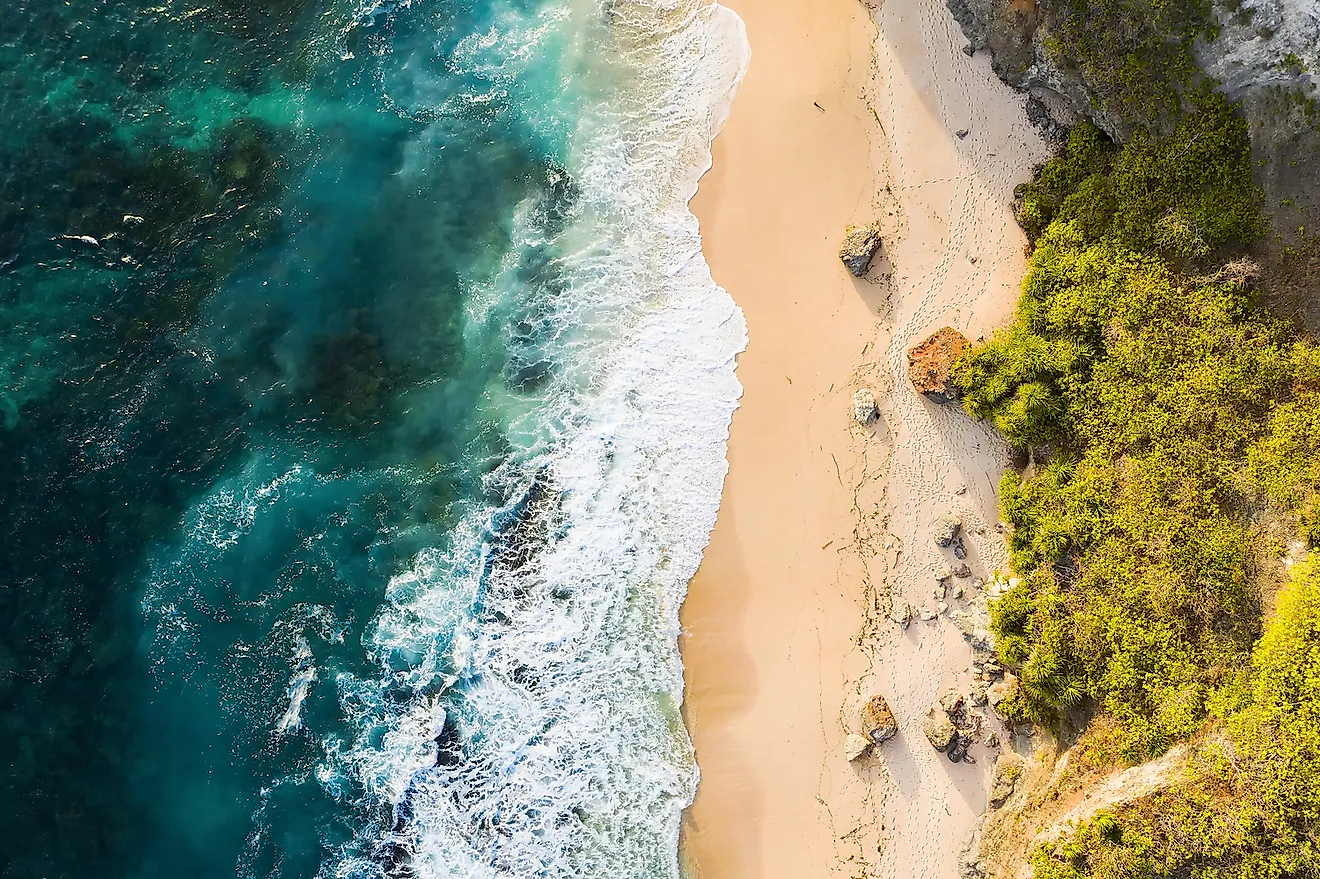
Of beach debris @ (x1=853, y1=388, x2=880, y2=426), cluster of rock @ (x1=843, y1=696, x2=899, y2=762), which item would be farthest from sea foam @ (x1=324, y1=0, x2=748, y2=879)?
cluster of rock @ (x1=843, y1=696, x2=899, y2=762)

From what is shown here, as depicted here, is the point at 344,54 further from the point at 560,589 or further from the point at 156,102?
the point at 560,589

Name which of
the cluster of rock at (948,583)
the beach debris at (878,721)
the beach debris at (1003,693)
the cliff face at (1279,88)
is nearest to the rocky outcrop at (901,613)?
the cluster of rock at (948,583)

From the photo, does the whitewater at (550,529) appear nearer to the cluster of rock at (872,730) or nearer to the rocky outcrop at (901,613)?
the cluster of rock at (872,730)

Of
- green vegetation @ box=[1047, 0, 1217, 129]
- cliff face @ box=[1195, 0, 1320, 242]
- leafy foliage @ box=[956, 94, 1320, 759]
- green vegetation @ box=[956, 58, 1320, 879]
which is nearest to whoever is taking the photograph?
cliff face @ box=[1195, 0, 1320, 242]

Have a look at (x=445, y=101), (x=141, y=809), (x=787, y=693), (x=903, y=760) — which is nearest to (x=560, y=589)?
(x=787, y=693)

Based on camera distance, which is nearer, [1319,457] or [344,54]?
[1319,457]

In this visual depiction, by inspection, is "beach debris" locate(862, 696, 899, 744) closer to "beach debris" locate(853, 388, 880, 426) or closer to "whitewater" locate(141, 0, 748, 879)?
"whitewater" locate(141, 0, 748, 879)
